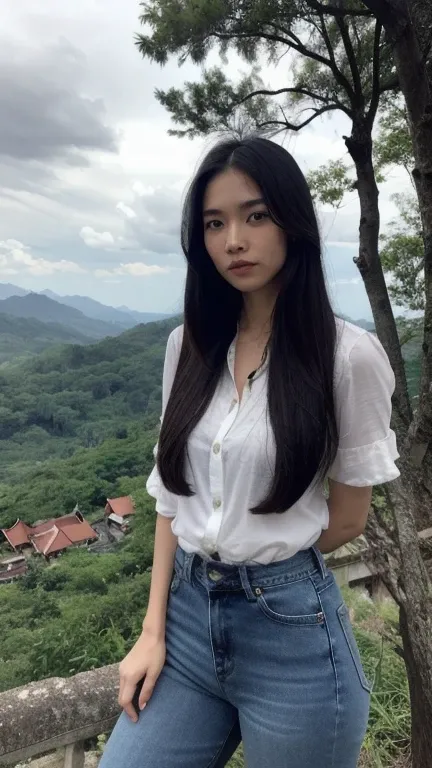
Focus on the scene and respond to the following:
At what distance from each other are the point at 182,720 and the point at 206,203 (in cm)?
80

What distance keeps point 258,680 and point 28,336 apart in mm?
121284

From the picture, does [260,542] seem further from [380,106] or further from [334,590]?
[380,106]

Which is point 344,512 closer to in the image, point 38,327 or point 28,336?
point 28,336

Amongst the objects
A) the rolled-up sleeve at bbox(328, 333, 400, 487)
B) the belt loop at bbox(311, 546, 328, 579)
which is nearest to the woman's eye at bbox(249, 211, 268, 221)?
the rolled-up sleeve at bbox(328, 333, 400, 487)

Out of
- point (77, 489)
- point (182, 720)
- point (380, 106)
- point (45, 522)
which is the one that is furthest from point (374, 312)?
point (77, 489)

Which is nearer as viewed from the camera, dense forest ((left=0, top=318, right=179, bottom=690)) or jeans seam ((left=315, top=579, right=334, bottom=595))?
jeans seam ((left=315, top=579, right=334, bottom=595))

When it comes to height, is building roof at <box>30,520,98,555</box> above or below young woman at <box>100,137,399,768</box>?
below

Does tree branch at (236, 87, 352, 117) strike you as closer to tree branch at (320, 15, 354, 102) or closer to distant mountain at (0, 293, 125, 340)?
tree branch at (320, 15, 354, 102)

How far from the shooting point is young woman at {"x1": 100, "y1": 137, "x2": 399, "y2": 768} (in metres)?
0.80

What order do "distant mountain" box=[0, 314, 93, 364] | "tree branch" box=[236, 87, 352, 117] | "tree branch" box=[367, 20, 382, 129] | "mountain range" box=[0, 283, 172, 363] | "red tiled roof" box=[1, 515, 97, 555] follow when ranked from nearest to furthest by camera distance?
"tree branch" box=[367, 20, 382, 129]
"tree branch" box=[236, 87, 352, 117]
"red tiled roof" box=[1, 515, 97, 555]
"distant mountain" box=[0, 314, 93, 364]
"mountain range" box=[0, 283, 172, 363]

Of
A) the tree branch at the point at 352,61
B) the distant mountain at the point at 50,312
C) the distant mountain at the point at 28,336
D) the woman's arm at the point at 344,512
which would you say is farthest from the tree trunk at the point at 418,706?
the distant mountain at the point at 50,312

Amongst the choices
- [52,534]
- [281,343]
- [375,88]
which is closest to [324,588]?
[281,343]

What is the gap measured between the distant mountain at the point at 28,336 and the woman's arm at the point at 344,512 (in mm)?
98729

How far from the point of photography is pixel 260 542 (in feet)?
2.67
